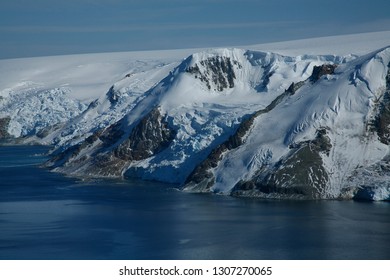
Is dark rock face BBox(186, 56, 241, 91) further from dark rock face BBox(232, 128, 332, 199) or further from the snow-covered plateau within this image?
dark rock face BBox(232, 128, 332, 199)

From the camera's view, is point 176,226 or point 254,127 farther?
point 254,127

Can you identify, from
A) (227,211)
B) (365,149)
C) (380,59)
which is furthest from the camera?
(380,59)

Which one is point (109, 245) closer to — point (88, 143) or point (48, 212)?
point (48, 212)

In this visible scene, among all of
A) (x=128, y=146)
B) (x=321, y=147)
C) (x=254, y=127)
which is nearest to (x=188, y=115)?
(x=128, y=146)

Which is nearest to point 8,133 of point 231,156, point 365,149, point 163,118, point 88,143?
point 88,143

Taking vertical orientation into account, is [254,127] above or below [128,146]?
above

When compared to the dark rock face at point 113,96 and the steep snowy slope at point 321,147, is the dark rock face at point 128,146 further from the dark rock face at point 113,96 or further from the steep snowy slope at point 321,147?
the dark rock face at point 113,96

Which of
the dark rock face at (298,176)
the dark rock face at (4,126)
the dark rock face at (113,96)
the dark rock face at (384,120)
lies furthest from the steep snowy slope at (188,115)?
the dark rock face at (4,126)

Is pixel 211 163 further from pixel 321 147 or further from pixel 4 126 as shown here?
pixel 4 126
